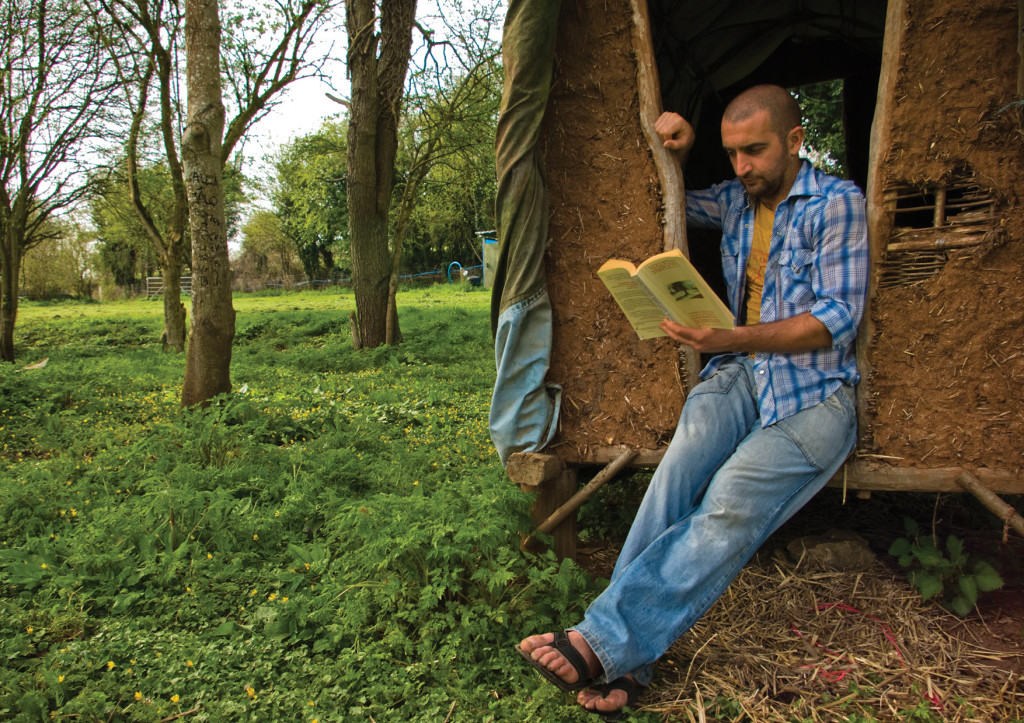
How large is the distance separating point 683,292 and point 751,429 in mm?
740

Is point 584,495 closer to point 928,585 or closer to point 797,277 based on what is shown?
point 797,277

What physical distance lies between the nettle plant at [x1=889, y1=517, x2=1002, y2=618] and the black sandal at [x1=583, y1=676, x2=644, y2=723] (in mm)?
1467

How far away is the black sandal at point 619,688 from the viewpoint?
2.52 m

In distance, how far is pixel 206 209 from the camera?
20.7 ft

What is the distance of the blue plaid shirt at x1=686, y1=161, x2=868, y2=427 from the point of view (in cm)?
281

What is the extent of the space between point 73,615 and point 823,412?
3.44m

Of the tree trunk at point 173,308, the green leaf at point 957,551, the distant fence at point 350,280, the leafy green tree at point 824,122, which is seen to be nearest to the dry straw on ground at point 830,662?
the green leaf at point 957,551

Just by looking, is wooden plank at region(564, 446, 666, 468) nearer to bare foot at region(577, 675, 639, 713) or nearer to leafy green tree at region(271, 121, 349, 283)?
bare foot at region(577, 675, 639, 713)

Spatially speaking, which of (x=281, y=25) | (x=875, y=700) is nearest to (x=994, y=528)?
(x=875, y=700)

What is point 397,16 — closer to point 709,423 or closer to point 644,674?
point 709,423

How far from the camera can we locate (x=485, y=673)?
2.84 metres

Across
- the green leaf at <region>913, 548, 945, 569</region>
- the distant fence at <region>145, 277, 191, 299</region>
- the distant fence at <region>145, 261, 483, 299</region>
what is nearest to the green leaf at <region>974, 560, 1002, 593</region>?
the green leaf at <region>913, 548, 945, 569</region>

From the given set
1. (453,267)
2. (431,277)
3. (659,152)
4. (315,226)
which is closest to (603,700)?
(659,152)

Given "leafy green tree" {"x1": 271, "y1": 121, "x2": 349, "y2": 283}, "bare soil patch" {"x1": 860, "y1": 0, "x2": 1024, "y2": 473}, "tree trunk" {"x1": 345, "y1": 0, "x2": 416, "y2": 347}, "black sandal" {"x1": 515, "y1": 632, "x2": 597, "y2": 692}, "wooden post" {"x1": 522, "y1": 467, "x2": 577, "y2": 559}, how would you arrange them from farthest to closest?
"leafy green tree" {"x1": 271, "y1": 121, "x2": 349, "y2": 283} < "tree trunk" {"x1": 345, "y1": 0, "x2": 416, "y2": 347} < "wooden post" {"x1": 522, "y1": 467, "x2": 577, "y2": 559} < "bare soil patch" {"x1": 860, "y1": 0, "x2": 1024, "y2": 473} < "black sandal" {"x1": 515, "y1": 632, "x2": 597, "y2": 692}
